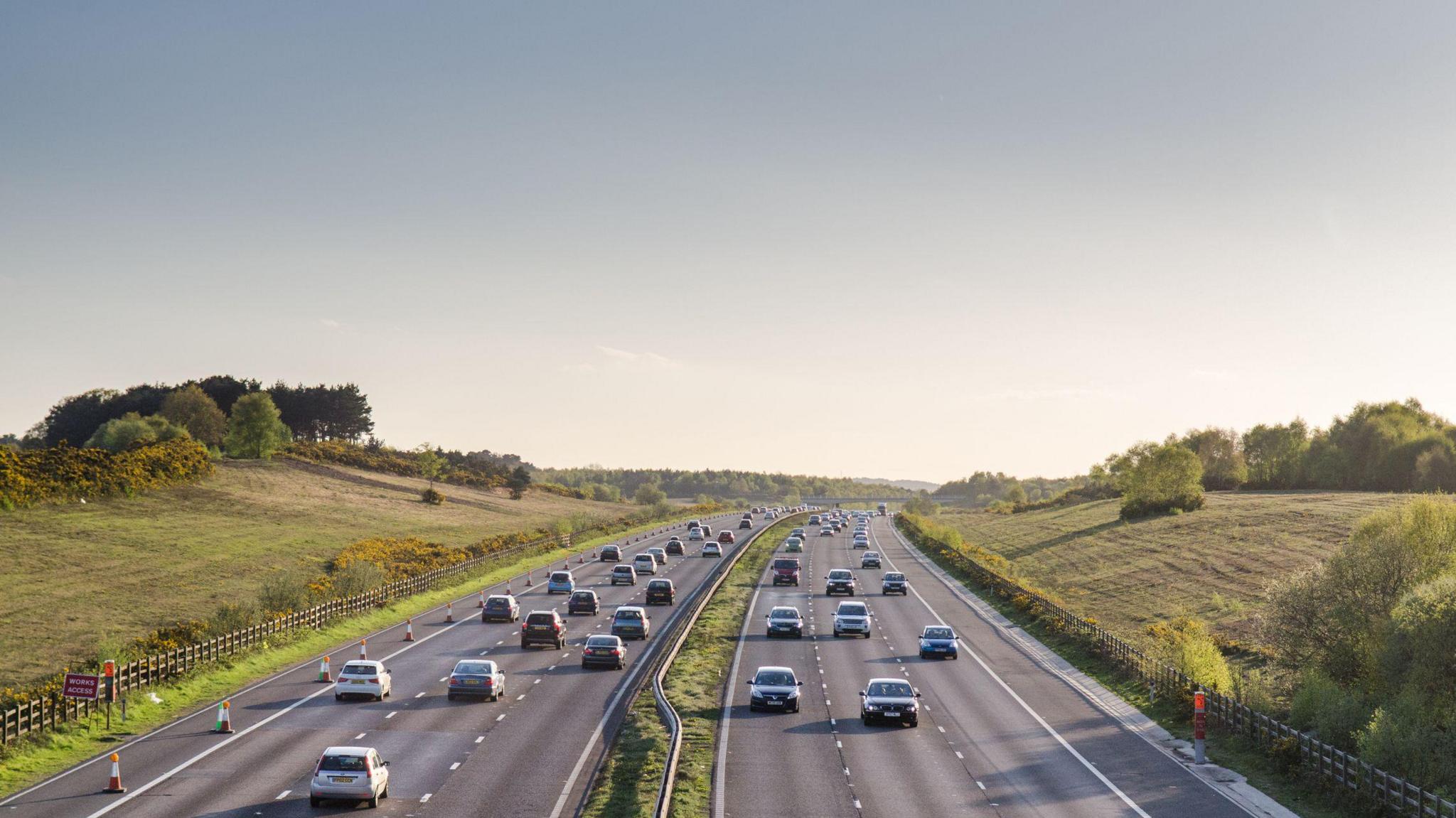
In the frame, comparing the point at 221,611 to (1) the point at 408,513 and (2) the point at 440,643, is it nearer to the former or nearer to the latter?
(2) the point at 440,643

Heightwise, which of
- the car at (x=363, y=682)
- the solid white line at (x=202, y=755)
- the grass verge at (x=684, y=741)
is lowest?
the solid white line at (x=202, y=755)

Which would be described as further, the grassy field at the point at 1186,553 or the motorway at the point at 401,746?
the grassy field at the point at 1186,553

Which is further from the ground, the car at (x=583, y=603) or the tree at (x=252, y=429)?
the tree at (x=252, y=429)

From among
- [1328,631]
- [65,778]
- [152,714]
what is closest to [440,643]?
[152,714]

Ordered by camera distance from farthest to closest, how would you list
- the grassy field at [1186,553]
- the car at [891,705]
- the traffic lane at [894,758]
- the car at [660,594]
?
the grassy field at [1186,553], the car at [660,594], the car at [891,705], the traffic lane at [894,758]

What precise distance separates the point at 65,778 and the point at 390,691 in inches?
485

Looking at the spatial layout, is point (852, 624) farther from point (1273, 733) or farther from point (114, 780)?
point (114, 780)

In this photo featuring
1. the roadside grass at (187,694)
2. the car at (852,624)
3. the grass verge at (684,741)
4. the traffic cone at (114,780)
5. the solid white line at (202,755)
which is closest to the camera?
the solid white line at (202,755)

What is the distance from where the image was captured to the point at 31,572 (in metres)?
74.8

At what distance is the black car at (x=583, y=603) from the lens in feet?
208

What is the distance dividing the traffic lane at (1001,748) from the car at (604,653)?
1128 centimetres

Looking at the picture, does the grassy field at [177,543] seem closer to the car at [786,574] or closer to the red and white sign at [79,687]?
the red and white sign at [79,687]

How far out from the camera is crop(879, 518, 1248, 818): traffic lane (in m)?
27.4

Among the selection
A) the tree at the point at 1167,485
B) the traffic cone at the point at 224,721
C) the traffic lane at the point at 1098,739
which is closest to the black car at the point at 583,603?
the traffic lane at the point at 1098,739
